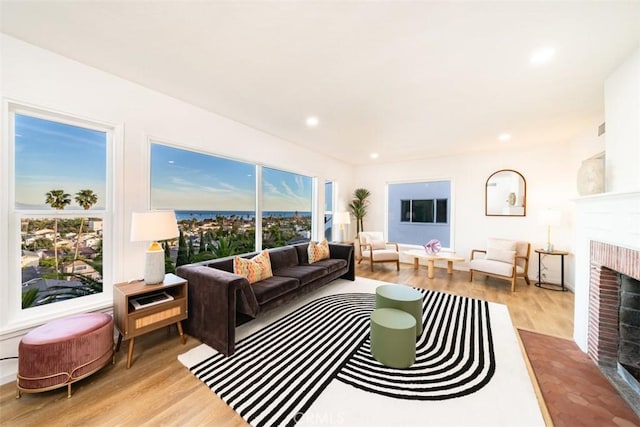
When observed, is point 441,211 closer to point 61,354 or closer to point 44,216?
point 61,354

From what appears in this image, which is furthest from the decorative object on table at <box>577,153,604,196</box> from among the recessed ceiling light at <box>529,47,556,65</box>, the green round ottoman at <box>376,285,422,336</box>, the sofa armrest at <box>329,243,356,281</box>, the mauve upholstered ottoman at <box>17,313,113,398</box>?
the mauve upholstered ottoman at <box>17,313,113,398</box>

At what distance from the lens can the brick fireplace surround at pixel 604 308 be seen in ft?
6.52

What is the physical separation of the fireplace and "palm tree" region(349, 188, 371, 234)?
4539 mm

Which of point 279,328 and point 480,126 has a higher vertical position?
point 480,126

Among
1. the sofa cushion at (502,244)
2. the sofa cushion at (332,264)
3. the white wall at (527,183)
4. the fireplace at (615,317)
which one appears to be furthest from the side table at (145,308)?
the white wall at (527,183)

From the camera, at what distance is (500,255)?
432cm

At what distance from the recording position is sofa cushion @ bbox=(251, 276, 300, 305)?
258 cm

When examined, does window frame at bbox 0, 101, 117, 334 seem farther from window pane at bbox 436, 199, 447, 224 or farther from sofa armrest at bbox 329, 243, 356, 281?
window pane at bbox 436, 199, 447, 224

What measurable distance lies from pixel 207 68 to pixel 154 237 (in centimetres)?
166

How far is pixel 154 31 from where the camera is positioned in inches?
68.6

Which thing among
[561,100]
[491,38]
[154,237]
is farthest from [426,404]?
[561,100]

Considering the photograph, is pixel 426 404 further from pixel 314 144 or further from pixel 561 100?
pixel 314 144

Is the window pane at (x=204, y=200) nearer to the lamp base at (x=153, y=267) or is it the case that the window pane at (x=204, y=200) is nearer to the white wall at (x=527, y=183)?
the lamp base at (x=153, y=267)

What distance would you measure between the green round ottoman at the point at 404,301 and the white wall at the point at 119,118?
273 cm
